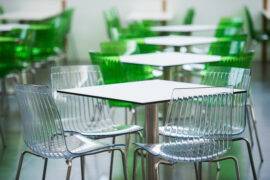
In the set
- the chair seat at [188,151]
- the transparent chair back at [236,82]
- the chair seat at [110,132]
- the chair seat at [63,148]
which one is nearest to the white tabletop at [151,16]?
the transparent chair back at [236,82]

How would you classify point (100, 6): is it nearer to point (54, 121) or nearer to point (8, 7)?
point (8, 7)

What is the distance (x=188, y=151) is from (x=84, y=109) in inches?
49.6

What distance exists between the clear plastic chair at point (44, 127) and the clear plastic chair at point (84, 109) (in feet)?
1.54

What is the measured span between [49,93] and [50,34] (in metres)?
5.95

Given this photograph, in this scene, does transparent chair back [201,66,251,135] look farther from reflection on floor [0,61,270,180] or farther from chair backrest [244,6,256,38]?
chair backrest [244,6,256,38]

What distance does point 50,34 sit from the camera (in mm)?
9766

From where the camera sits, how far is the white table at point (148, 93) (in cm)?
392

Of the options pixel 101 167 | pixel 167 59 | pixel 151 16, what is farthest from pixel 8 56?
pixel 151 16

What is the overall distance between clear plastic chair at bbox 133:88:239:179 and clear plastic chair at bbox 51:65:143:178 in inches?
23.0

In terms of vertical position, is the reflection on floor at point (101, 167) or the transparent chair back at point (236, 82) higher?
the transparent chair back at point (236, 82)

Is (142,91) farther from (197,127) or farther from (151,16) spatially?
(151,16)

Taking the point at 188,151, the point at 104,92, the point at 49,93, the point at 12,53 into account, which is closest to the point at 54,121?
the point at 49,93

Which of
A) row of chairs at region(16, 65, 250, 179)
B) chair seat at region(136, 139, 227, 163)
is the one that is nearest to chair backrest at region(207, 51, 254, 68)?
row of chairs at region(16, 65, 250, 179)

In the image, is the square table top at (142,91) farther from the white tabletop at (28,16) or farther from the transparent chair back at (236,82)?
the white tabletop at (28,16)
